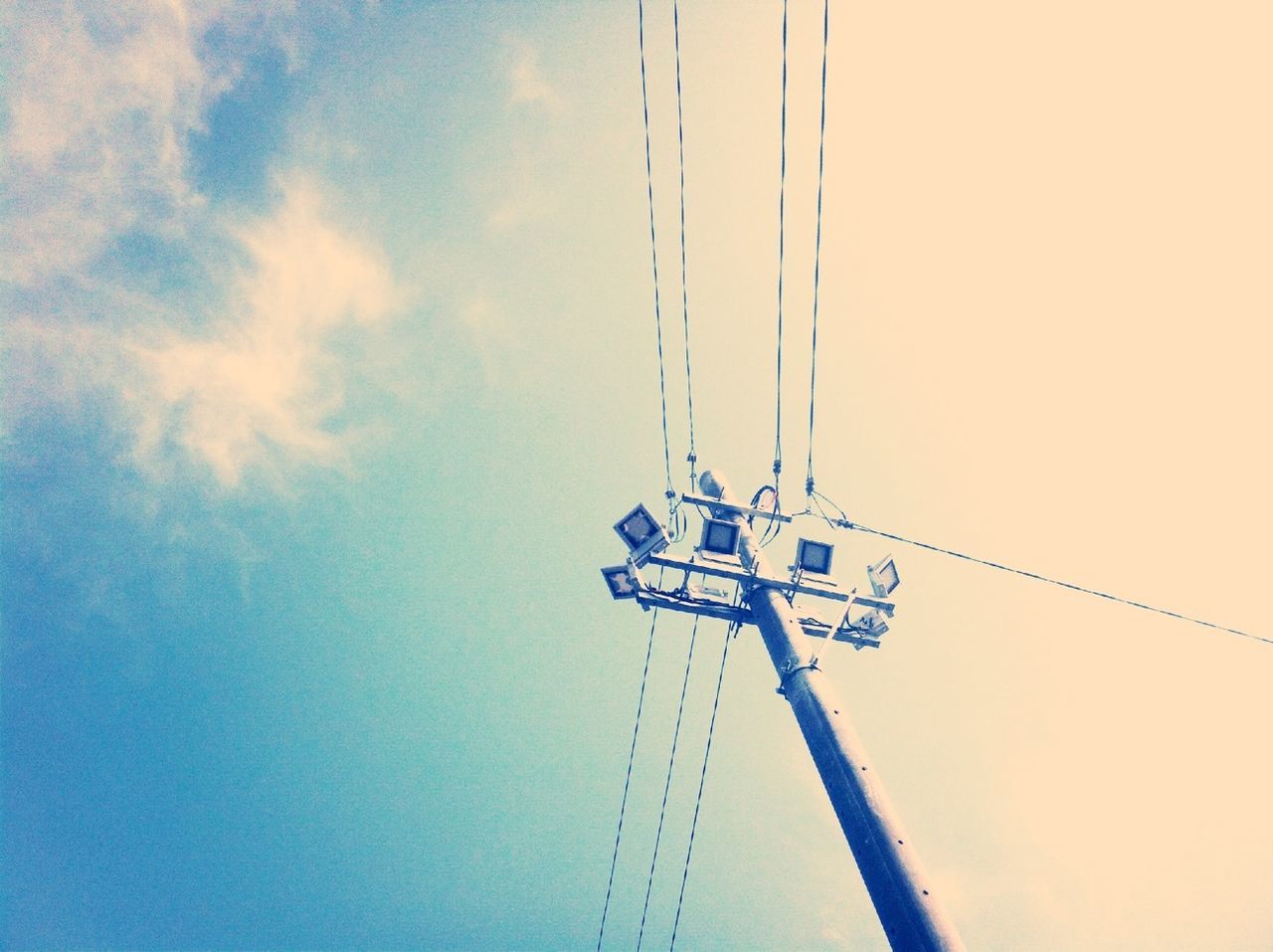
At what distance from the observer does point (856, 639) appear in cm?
886

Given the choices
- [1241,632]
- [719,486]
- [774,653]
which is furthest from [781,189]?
[1241,632]

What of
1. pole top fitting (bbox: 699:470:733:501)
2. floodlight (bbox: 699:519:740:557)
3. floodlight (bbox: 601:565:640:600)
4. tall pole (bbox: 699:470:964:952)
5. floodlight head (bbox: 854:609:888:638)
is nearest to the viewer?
tall pole (bbox: 699:470:964:952)

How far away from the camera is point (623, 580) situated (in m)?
8.33

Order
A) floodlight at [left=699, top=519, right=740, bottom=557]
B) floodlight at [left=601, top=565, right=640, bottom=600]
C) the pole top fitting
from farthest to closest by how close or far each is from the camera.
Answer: the pole top fitting, floodlight at [left=699, top=519, right=740, bottom=557], floodlight at [left=601, top=565, right=640, bottom=600]

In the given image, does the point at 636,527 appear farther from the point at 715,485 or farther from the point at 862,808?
the point at 862,808

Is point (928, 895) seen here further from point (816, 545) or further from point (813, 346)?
point (813, 346)

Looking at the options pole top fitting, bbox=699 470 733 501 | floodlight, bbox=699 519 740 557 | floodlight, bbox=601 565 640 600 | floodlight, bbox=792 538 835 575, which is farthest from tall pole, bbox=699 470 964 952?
pole top fitting, bbox=699 470 733 501

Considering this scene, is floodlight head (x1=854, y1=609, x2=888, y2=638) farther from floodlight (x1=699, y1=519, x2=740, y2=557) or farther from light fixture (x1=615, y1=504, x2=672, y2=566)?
light fixture (x1=615, y1=504, x2=672, y2=566)

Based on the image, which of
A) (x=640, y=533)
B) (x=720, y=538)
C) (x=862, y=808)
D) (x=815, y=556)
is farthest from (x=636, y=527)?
(x=862, y=808)

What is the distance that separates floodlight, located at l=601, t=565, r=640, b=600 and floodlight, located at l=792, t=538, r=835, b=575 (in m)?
2.33

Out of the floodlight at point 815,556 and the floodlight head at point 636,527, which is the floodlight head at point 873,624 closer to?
the floodlight at point 815,556

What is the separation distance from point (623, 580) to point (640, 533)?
0.70 m

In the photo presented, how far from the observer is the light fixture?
8352mm

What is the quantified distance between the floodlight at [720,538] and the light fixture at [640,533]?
24.2 inches
